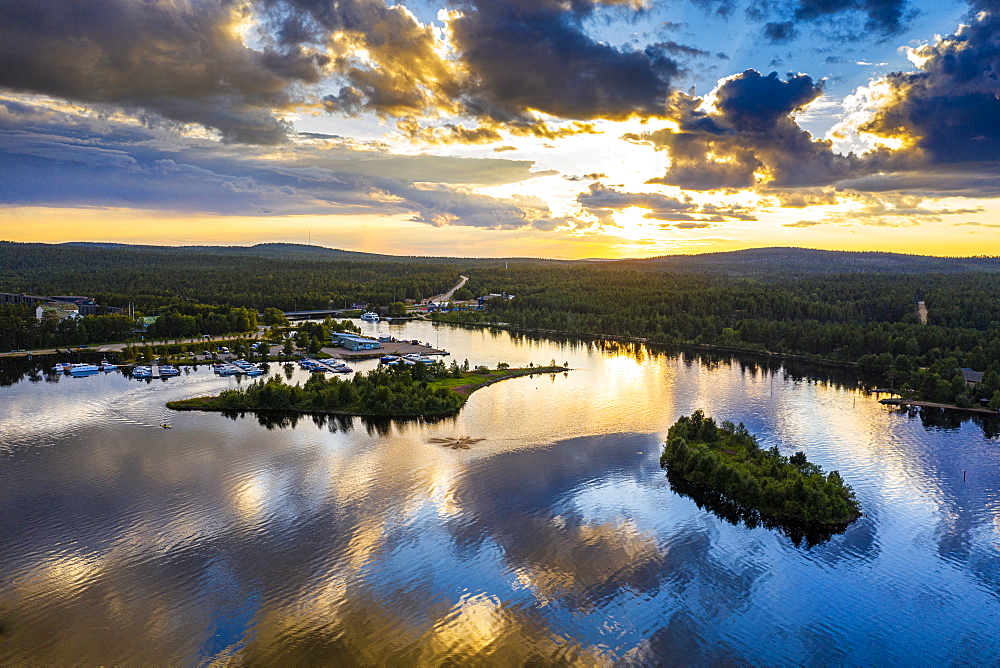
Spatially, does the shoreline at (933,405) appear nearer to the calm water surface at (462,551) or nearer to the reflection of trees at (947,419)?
the reflection of trees at (947,419)

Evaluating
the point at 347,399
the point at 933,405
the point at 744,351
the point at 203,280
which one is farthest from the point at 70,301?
the point at 933,405

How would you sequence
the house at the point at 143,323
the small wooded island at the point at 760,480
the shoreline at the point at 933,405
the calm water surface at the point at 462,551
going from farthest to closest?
the house at the point at 143,323, the shoreline at the point at 933,405, the small wooded island at the point at 760,480, the calm water surface at the point at 462,551

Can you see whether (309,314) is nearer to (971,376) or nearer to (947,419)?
(971,376)

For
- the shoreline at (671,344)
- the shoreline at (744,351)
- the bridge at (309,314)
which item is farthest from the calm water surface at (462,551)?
the bridge at (309,314)

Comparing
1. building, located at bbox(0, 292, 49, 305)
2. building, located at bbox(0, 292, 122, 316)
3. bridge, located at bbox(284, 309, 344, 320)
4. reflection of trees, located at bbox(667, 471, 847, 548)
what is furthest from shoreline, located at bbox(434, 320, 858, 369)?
building, located at bbox(0, 292, 49, 305)

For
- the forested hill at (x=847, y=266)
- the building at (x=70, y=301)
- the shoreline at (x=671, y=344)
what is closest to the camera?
the shoreline at (x=671, y=344)

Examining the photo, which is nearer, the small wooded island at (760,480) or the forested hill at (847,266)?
the small wooded island at (760,480)

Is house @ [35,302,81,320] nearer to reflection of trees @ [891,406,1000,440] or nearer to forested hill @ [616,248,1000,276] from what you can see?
reflection of trees @ [891,406,1000,440]
